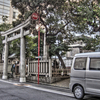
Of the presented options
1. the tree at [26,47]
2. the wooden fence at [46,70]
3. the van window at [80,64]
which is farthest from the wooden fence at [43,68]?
the tree at [26,47]

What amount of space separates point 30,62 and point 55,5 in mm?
6470

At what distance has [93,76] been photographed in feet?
21.9

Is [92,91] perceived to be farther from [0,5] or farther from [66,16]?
[0,5]

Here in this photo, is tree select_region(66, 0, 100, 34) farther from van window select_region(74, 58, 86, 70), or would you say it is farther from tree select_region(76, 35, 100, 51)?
van window select_region(74, 58, 86, 70)

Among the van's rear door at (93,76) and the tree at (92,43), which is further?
the tree at (92,43)

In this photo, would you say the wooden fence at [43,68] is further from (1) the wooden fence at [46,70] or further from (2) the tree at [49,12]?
(2) the tree at [49,12]

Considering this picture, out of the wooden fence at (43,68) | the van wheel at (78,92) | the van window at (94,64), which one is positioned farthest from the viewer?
the wooden fence at (43,68)

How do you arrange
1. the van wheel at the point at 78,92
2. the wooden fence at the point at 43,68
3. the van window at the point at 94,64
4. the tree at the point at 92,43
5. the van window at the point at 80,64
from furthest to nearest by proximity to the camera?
the wooden fence at the point at 43,68, the tree at the point at 92,43, the van window at the point at 80,64, the van wheel at the point at 78,92, the van window at the point at 94,64

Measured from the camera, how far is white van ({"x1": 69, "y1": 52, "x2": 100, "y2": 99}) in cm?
662

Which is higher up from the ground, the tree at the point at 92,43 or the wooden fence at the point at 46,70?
the tree at the point at 92,43

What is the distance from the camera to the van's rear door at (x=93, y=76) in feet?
21.4

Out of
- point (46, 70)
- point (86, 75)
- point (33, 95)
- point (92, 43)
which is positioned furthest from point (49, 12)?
point (86, 75)

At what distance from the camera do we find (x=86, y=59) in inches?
283

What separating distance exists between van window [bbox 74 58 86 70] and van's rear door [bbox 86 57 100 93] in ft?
1.05
